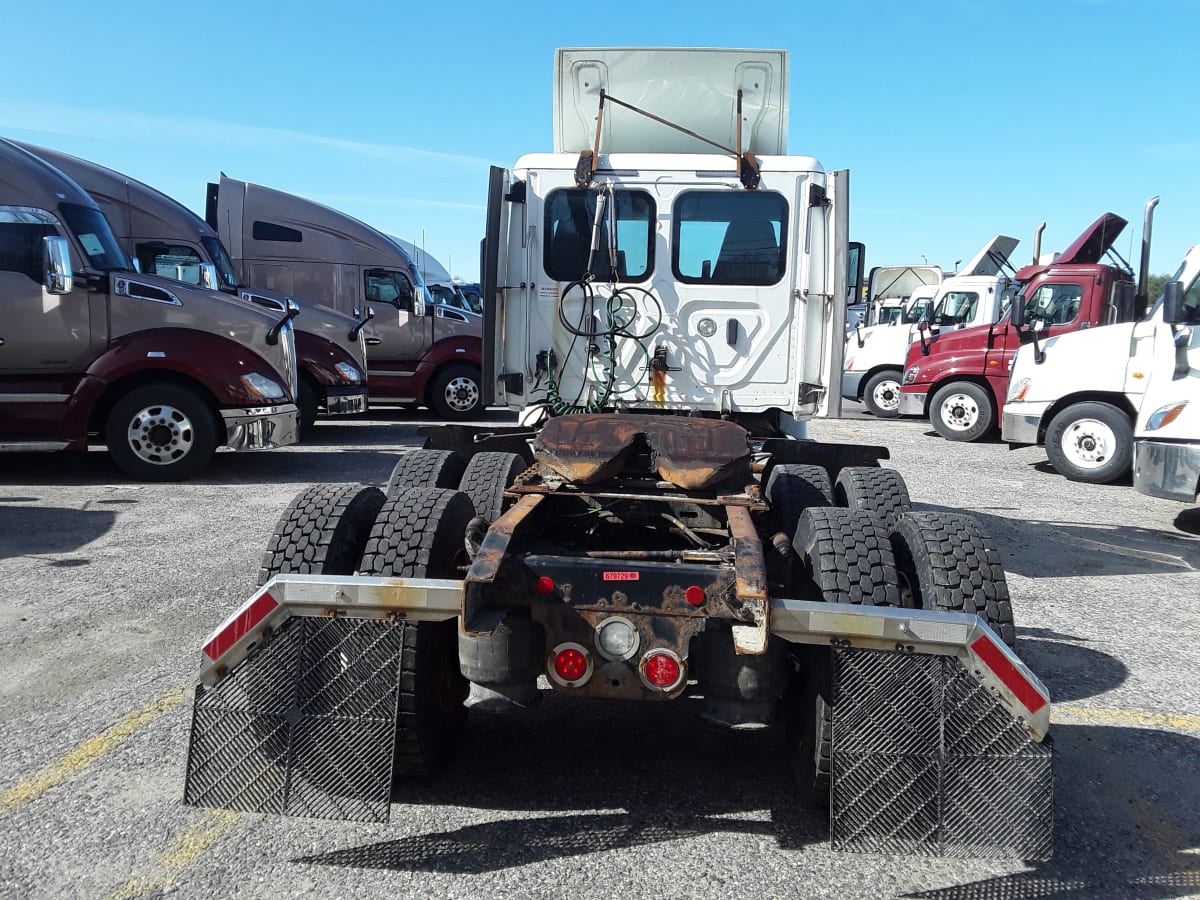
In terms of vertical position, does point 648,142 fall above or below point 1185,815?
above

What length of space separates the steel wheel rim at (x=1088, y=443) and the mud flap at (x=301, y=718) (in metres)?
9.71

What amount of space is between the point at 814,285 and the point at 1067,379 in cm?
613

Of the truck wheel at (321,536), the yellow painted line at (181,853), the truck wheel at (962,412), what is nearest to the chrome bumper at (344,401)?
the truck wheel at (962,412)

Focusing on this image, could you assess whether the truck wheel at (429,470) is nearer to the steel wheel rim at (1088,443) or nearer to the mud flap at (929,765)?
the mud flap at (929,765)

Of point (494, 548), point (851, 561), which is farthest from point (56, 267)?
point (851, 561)

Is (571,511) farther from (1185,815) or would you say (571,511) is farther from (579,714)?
(1185,815)

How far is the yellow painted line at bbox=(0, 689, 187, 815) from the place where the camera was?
307 cm

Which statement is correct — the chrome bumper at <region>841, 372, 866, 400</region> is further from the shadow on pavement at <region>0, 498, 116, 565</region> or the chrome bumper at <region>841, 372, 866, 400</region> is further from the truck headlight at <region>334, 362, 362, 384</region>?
the shadow on pavement at <region>0, 498, 116, 565</region>

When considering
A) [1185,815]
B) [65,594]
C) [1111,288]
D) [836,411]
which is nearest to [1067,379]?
[1111,288]

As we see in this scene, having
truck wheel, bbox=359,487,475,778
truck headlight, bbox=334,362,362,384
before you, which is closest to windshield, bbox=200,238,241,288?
truck headlight, bbox=334,362,362,384

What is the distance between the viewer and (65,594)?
5289 mm

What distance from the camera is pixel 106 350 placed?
347 inches

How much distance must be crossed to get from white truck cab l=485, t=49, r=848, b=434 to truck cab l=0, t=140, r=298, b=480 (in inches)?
175

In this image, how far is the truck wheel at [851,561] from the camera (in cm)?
301
